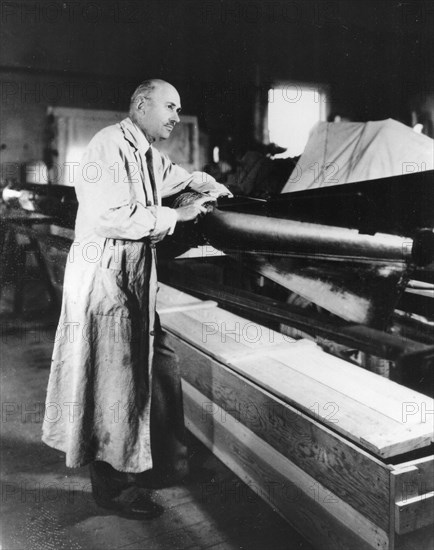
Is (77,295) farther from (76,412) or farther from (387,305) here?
(387,305)

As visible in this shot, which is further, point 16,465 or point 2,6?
point 16,465

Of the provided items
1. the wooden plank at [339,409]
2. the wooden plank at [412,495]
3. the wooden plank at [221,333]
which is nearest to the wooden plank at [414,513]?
the wooden plank at [412,495]

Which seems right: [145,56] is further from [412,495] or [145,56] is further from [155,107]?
[412,495]

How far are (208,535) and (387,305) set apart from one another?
3.94 feet

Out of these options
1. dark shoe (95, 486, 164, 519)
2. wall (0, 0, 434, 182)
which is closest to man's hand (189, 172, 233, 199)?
wall (0, 0, 434, 182)

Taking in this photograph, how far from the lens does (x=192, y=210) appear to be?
5.75 feet

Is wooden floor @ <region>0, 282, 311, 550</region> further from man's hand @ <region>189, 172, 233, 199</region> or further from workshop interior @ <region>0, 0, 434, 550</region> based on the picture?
man's hand @ <region>189, 172, 233, 199</region>

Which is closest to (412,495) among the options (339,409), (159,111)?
(339,409)

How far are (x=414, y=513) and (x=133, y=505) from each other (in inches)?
45.1

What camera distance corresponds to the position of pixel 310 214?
149 cm

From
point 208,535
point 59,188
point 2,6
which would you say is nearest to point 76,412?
point 208,535

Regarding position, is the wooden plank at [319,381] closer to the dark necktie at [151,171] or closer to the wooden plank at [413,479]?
the wooden plank at [413,479]

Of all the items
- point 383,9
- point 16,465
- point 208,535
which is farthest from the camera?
point 383,9

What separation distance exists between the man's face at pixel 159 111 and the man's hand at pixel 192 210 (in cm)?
27
